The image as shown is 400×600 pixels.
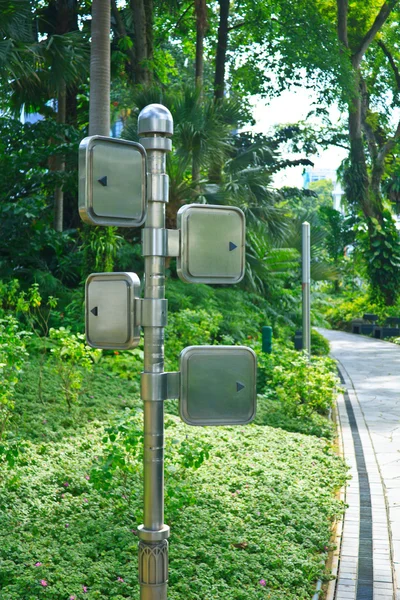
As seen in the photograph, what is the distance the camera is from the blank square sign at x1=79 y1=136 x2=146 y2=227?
2.37m

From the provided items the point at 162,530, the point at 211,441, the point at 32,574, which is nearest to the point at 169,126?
the point at 162,530

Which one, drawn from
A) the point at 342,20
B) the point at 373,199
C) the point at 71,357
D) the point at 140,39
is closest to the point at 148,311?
the point at 71,357

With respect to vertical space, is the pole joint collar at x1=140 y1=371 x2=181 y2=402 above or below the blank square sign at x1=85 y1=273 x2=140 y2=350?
below

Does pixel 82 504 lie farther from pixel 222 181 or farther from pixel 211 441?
pixel 222 181

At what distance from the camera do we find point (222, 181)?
616 inches

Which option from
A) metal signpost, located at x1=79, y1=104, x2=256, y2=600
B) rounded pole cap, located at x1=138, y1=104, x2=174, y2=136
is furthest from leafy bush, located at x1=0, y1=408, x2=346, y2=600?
rounded pole cap, located at x1=138, y1=104, x2=174, y2=136

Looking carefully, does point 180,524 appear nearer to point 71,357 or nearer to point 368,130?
point 71,357

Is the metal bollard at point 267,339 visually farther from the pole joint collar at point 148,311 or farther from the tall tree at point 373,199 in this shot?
the tall tree at point 373,199

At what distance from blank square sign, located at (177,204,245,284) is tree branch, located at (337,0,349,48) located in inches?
813

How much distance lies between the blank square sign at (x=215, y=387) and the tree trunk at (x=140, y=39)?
1356cm

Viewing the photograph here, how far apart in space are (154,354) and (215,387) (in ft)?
0.82

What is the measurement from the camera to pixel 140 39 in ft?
50.5

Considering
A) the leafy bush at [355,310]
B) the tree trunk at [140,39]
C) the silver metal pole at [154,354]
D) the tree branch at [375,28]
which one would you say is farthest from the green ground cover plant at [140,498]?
the tree branch at [375,28]

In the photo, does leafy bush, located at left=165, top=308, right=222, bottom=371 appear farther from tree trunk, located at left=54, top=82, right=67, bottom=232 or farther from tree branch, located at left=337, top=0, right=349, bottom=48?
tree branch, located at left=337, top=0, right=349, bottom=48
